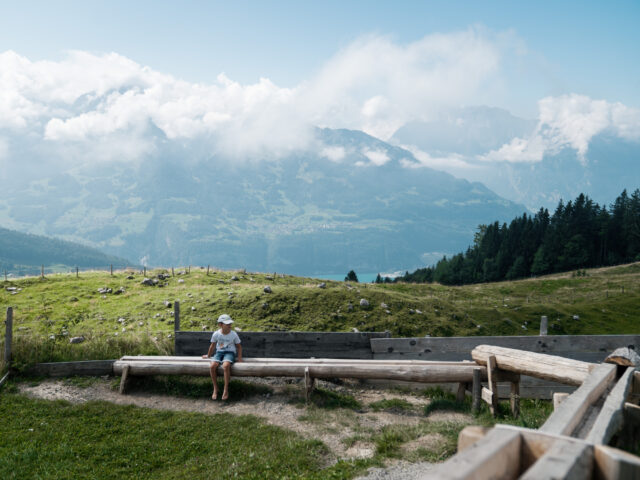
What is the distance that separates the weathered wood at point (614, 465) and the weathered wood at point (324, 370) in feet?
31.9

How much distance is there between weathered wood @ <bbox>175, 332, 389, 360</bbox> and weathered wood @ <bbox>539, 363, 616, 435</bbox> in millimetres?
9957

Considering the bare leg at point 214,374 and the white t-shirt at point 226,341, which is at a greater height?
the white t-shirt at point 226,341

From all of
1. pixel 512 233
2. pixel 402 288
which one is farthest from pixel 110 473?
pixel 512 233

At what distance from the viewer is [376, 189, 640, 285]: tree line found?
84.6 m

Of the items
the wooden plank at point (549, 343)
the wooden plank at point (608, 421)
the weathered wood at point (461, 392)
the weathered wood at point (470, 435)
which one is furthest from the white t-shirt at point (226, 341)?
the weathered wood at point (470, 435)

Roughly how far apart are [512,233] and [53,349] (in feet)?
320

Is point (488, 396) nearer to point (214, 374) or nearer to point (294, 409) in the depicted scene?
point (294, 409)

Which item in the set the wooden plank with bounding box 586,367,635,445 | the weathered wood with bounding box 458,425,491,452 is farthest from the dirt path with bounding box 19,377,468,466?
the weathered wood with bounding box 458,425,491,452

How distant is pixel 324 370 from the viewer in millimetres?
12602

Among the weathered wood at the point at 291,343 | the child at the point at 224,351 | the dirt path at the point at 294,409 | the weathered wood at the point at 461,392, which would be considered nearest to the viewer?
the dirt path at the point at 294,409

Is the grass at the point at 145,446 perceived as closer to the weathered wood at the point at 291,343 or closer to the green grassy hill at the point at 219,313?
the weathered wood at the point at 291,343

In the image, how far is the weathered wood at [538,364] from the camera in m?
9.04

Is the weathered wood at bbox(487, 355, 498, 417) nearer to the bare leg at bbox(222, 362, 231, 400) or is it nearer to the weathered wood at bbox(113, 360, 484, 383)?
the weathered wood at bbox(113, 360, 484, 383)

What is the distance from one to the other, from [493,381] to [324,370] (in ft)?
14.2
